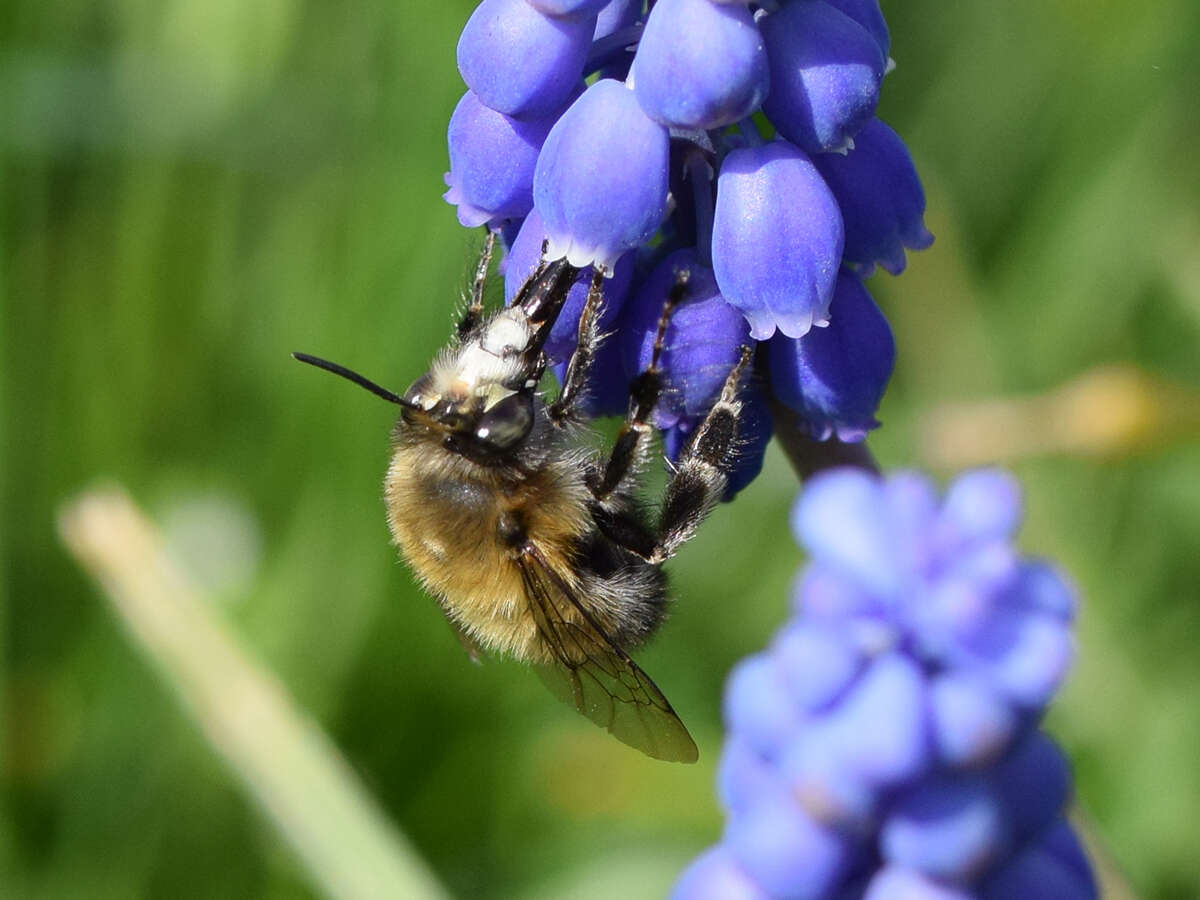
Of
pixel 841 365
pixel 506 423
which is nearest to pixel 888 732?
pixel 841 365

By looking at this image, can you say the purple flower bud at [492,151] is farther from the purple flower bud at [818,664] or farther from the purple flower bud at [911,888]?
the purple flower bud at [911,888]

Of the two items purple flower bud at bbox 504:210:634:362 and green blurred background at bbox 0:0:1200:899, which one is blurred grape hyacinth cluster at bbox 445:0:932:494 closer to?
purple flower bud at bbox 504:210:634:362

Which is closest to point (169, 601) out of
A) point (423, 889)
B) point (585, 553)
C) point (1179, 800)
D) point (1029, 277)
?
point (423, 889)

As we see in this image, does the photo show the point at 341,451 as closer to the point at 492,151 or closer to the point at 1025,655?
the point at 492,151

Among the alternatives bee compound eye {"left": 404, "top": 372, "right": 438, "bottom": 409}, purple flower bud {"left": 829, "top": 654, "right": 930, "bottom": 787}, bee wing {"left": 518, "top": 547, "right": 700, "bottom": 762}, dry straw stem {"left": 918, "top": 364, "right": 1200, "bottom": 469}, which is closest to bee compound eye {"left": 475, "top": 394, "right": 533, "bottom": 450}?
bee compound eye {"left": 404, "top": 372, "right": 438, "bottom": 409}

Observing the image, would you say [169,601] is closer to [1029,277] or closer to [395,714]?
[395,714]

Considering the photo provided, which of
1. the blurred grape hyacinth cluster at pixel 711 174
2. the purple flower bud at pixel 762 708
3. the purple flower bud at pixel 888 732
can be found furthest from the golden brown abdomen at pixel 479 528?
the purple flower bud at pixel 888 732
